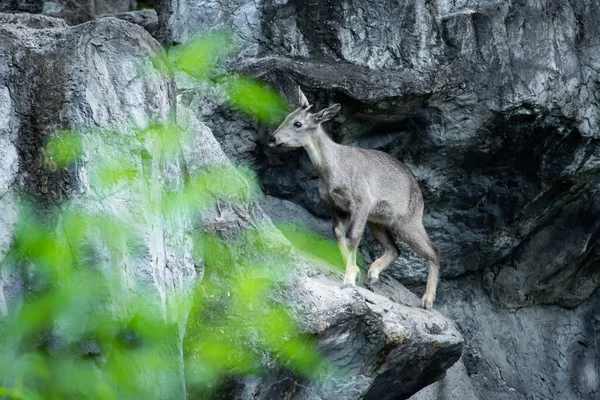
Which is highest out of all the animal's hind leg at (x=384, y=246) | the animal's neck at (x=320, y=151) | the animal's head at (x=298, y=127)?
the animal's head at (x=298, y=127)

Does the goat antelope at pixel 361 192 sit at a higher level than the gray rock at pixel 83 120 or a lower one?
lower

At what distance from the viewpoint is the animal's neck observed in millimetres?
11430

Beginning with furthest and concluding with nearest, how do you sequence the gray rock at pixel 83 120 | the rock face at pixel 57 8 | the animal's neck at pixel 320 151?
the rock face at pixel 57 8, the animal's neck at pixel 320 151, the gray rock at pixel 83 120

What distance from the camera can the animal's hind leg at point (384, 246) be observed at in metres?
12.0

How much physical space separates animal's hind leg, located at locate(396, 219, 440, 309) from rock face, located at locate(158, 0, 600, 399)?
611mm

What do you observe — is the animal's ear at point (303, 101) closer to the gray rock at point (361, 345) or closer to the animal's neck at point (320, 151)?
the animal's neck at point (320, 151)

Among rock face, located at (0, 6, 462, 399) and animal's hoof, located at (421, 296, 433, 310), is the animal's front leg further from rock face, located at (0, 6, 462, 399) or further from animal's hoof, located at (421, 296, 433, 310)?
rock face, located at (0, 6, 462, 399)

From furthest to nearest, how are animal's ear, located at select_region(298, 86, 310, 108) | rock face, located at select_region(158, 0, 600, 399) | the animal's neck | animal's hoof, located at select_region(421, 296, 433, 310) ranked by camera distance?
animal's hoof, located at select_region(421, 296, 433, 310) < rock face, located at select_region(158, 0, 600, 399) < the animal's neck < animal's ear, located at select_region(298, 86, 310, 108)

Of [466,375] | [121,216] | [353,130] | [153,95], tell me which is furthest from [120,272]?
[466,375]

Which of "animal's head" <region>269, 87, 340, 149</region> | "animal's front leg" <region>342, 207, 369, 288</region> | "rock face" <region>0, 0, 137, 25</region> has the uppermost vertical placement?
"rock face" <region>0, 0, 137, 25</region>

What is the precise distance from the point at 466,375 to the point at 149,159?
6293 millimetres

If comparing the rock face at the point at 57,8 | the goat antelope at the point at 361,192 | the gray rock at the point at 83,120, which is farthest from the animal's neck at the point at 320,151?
the rock face at the point at 57,8

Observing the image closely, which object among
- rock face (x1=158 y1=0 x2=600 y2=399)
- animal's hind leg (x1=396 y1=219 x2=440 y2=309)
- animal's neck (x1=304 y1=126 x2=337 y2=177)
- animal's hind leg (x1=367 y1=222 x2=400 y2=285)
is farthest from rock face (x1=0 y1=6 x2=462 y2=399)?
animal's hind leg (x1=396 y1=219 x2=440 y2=309)

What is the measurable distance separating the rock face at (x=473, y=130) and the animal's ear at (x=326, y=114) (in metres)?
0.43
